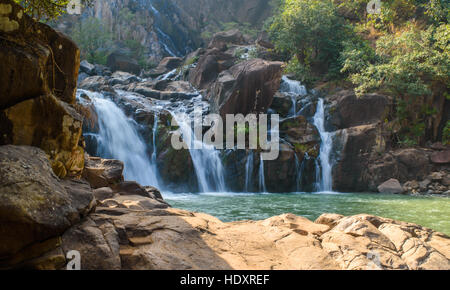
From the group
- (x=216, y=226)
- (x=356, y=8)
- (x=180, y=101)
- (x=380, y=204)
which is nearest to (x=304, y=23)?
(x=356, y=8)

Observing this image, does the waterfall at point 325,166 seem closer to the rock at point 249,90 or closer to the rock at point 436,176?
the rock at point 249,90

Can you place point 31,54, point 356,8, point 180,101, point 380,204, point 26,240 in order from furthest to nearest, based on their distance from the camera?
point 356,8
point 180,101
point 380,204
point 31,54
point 26,240

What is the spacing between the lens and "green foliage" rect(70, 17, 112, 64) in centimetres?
2964

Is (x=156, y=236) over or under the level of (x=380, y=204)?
over

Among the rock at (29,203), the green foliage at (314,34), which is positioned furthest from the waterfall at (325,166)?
the rock at (29,203)

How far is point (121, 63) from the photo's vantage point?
28.4 m

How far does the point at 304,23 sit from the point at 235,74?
7.09 m

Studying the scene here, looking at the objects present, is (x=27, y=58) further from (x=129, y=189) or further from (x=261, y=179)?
(x=261, y=179)

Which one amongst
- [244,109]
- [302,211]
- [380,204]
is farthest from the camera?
[244,109]

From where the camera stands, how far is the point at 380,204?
10.8 metres

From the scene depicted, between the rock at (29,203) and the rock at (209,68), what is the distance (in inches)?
774

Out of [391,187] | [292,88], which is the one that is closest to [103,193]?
[391,187]

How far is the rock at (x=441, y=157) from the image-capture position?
15.1 metres
